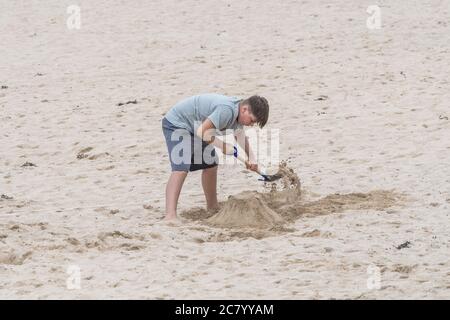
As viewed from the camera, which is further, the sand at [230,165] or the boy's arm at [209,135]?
the boy's arm at [209,135]

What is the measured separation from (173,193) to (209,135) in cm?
57

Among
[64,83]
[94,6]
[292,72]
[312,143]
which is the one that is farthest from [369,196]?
[94,6]

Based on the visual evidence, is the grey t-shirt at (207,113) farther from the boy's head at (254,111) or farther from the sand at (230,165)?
the sand at (230,165)

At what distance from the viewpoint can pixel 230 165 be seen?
9.11 meters

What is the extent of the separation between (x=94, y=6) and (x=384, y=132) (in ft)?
23.4

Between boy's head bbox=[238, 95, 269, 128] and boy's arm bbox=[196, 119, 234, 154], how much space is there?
0.71ft

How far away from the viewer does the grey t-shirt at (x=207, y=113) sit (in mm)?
7066

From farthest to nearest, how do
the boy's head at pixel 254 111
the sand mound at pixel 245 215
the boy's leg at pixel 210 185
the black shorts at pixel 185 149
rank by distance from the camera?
the boy's leg at pixel 210 185, the black shorts at pixel 185 149, the sand mound at pixel 245 215, the boy's head at pixel 254 111

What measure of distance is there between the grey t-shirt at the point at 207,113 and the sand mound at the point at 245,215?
0.52 metres

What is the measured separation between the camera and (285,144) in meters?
9.82

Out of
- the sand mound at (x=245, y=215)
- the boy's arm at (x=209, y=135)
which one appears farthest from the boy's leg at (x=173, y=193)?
the boy's arm at (x=209, y=135)

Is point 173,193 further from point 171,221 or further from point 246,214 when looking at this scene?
point 246,214

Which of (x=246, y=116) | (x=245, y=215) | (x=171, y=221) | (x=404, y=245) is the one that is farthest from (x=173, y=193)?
(x=404, y=245)
